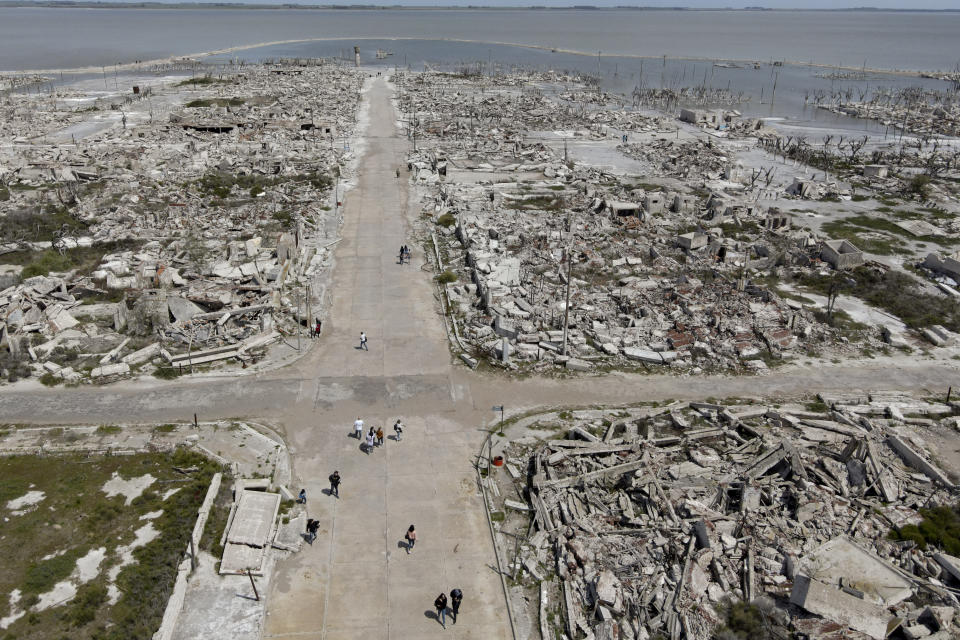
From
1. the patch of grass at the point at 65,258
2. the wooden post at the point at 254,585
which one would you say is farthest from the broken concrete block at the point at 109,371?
the wooden post at the point at 254,585

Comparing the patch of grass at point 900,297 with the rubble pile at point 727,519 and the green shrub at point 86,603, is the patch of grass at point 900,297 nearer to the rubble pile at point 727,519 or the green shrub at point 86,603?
the rubble pile at point 727,519

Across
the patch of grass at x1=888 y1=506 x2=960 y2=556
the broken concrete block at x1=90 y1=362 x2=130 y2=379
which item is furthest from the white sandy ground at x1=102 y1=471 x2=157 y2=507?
the patch of grass at x1=888 y1=506 x2=960 y2=556

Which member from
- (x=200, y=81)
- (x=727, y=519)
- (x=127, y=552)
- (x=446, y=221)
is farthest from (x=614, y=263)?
(x=200, y=81)

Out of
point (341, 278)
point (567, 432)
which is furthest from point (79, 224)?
point (567, 432)

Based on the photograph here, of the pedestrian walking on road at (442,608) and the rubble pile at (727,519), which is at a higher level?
the rubble pile at (727,519)

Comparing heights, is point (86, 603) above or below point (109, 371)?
below

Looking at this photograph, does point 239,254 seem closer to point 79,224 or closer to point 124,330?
point 124,330

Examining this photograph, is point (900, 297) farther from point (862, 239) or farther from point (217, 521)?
point (217, 521)
